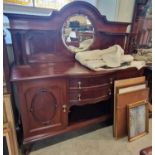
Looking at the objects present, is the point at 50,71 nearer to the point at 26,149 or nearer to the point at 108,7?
the point at 26,149

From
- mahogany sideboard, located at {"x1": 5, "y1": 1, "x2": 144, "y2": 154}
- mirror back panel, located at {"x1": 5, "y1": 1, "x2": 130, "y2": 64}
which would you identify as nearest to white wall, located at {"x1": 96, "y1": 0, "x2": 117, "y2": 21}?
mirror back panel, located at {"x1": 5, "y1": 1, "x2": 130, "y2": 64}

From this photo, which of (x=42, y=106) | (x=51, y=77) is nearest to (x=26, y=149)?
(x=42, y=106)

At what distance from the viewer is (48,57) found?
1.67 m

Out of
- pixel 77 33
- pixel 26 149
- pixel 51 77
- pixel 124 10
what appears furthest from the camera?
pixel 124 10

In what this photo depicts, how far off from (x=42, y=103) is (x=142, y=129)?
124cm

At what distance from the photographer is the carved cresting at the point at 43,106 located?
1384 millimetres

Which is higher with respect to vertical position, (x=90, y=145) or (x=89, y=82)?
(x=89, y=82)

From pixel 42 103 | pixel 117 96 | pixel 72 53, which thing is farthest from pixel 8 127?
pixel 117 96

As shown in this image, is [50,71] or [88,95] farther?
[88,95]

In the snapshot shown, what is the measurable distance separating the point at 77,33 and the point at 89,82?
610mm

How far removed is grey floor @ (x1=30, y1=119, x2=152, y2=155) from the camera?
1.60m

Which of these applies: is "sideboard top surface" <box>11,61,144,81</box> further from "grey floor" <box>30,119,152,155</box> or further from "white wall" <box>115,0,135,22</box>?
"white wall" <box>115,0,135,22</box>

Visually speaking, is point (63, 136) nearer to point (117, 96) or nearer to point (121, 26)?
point (117, 96)

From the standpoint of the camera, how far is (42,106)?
1431 millimetres
